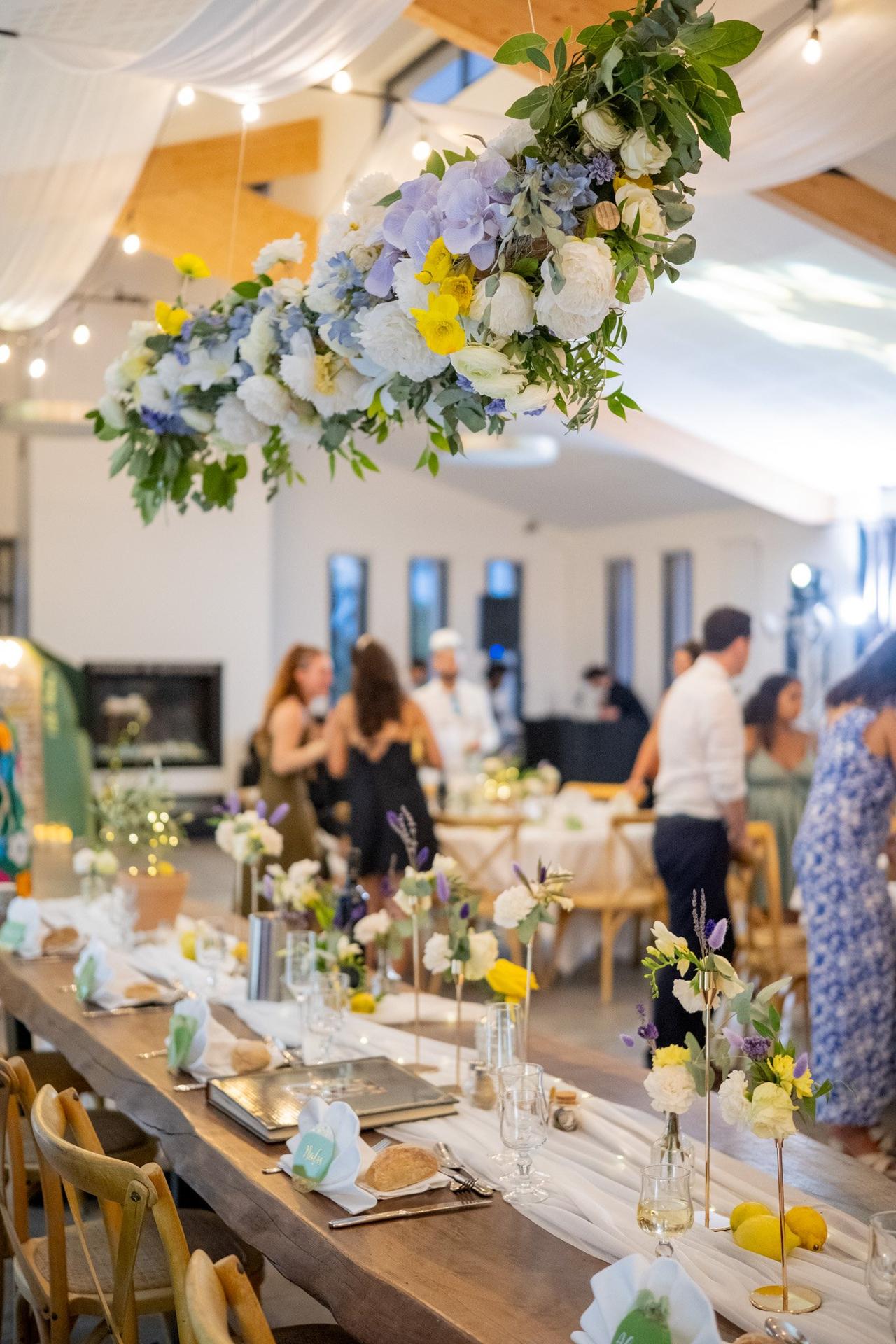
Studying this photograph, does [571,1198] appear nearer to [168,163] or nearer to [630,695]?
[168,163]

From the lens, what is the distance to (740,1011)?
5.28ft

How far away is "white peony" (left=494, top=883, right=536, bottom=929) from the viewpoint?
7.25 ft

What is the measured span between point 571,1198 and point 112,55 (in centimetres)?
318

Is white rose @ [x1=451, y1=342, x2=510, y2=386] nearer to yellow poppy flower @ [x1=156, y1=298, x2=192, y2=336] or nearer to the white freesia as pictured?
yellow poppy flower @ [x1=156, y1=298, x2=192, y2=336]

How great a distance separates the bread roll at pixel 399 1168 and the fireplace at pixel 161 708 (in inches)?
446

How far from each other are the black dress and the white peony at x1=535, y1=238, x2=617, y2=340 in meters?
3.99

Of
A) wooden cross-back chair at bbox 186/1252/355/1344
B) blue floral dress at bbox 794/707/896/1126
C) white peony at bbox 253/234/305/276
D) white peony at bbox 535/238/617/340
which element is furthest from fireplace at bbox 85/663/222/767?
wooden cross-back chair at bbox 186/1252/355/1344

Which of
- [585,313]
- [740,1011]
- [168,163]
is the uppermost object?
[168,163]

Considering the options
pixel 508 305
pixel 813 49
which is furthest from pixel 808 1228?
pixel 813 49

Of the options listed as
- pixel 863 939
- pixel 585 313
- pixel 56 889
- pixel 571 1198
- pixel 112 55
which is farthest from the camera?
pixel 56 889

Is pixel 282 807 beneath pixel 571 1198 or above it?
above

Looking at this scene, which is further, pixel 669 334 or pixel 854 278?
pixel 669 334

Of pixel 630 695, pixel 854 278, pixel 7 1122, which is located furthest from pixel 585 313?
pixel 630 695

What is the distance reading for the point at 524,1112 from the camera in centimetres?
186
